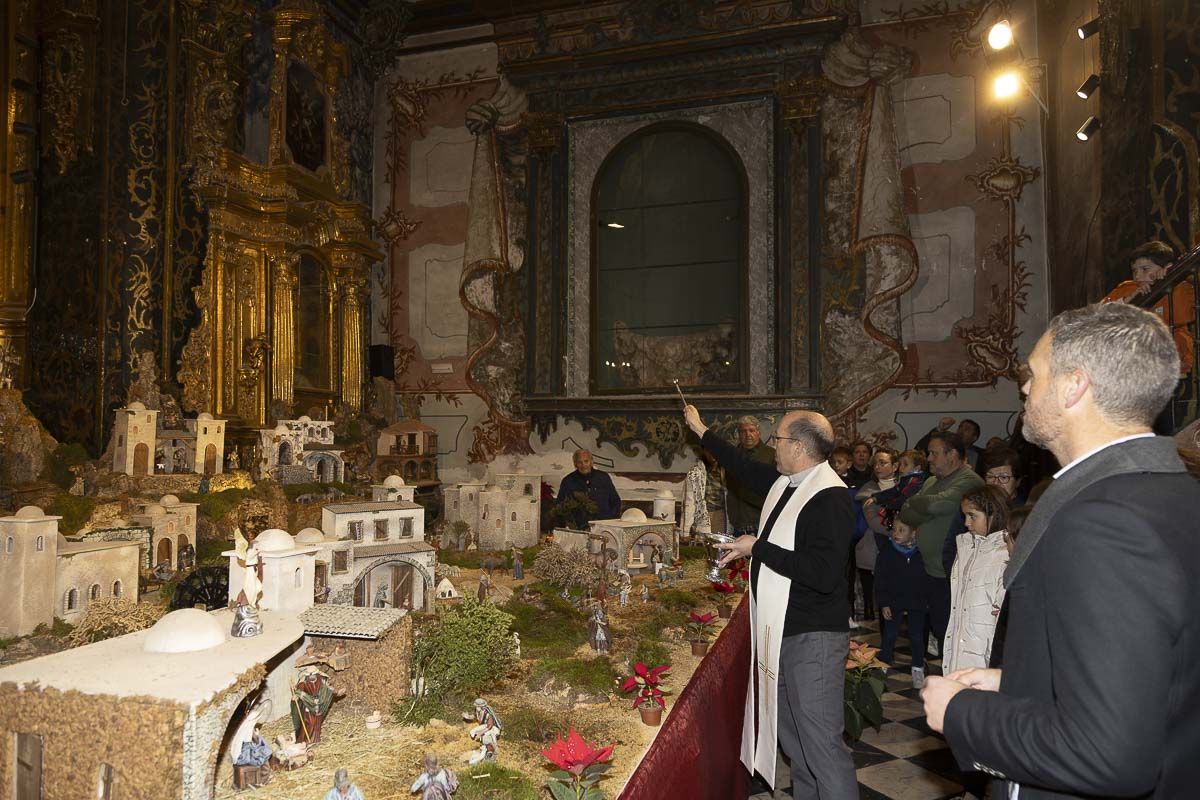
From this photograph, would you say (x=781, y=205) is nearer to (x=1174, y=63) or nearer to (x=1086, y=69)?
(x=1086, y=69)

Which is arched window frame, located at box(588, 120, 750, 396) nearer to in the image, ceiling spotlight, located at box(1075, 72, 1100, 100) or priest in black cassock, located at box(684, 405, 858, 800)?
ceiling spotlight, located at box(1075, 72, 1100, 100)

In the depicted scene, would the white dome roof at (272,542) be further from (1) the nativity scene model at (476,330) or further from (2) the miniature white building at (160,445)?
(2) the miniature white building at (160,445)

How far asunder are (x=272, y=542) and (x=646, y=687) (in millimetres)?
1754

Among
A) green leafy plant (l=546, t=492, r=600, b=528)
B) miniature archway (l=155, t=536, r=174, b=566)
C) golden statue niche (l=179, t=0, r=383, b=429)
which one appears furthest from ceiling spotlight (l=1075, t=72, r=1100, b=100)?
golden statue niche (l=179, t=0, r=383, b=429)

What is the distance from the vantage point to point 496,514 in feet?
23.2

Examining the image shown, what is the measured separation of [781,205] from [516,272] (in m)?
4.21

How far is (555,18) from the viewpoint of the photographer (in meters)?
12.2

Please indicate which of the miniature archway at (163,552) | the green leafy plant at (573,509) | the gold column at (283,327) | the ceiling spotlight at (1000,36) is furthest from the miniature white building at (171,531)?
the ceiling spotlight at (1000,36)

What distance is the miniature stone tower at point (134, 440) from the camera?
7.35m

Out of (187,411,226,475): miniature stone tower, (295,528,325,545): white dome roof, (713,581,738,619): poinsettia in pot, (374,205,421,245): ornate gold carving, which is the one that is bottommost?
(713,581,738,619): poinsettia in pot

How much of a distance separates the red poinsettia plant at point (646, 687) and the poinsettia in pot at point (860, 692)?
89.3 inches

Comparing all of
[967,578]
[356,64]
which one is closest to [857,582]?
[967,578]

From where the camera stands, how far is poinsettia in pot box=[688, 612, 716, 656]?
3977 mm

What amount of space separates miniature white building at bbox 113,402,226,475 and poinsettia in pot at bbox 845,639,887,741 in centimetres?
636
